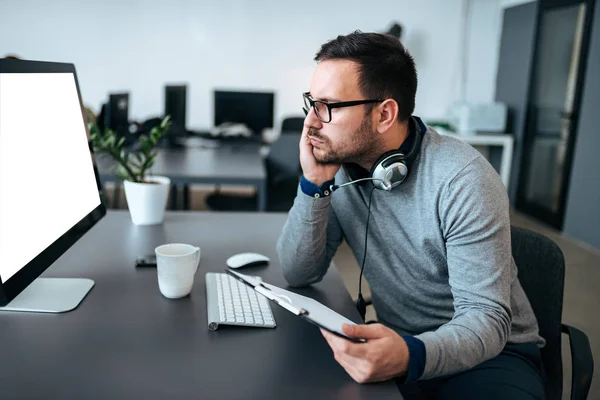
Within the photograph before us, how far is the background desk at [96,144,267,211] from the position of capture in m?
2.85

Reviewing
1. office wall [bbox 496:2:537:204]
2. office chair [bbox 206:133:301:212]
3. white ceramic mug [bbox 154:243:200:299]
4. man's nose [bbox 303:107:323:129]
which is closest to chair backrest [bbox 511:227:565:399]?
man's nose [bbox 303:107:323:129]

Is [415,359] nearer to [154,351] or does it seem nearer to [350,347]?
[350,347]

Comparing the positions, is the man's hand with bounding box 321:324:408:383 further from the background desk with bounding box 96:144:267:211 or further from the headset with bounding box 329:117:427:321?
the background desk with bounding box 96:144:267:211

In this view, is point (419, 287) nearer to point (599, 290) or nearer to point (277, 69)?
point (599, 290)

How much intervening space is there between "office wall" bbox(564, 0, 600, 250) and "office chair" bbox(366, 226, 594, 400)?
3104 millimetres

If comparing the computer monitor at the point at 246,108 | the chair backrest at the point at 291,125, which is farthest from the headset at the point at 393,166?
the chair backrest at the point at 291,125

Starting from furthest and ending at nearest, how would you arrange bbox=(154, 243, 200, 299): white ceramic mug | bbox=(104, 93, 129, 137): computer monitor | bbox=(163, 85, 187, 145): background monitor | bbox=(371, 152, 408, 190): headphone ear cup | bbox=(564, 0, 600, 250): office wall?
bbox=(163, 85, 187, 145): background monitor
bbox=(564, 0, 600, 250): office wall
bbox=(104, 93, 129, 137): computer monitor
bbox=(371, 152, 408, 190): headphone ear cup
bbox=(154, 243, 200, 299): white ceramic mug

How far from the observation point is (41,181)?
100cm

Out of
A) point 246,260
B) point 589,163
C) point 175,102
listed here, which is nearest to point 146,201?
point 246,260

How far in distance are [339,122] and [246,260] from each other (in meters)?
0.42

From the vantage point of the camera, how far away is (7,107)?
890 millimetres

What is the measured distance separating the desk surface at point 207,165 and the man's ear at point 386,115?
1642mm

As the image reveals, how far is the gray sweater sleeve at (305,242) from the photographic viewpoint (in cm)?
123

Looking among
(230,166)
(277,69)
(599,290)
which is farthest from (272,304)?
(277,69)
